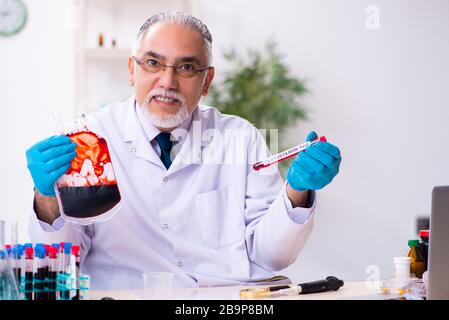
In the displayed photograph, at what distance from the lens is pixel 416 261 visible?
1422 mm

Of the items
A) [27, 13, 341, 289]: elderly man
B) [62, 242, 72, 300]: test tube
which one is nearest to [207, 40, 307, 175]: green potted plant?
[27, 13, 341, 289]: elderly man

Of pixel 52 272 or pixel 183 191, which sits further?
pixel 183 191

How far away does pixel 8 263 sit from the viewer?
1.02m

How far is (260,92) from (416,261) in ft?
6.84

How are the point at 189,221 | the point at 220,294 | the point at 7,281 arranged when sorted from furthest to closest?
the point at 189,221
the point at 220,294
the point at 7,281

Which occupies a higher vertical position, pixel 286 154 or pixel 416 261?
pixel 286 154

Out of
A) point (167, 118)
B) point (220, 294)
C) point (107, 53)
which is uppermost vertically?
point (107, 53)

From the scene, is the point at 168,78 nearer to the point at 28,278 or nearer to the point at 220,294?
the point at 220,294

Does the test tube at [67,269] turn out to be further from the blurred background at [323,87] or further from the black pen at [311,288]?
the blurred background at [323,87]

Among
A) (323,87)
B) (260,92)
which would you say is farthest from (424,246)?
(323,87)

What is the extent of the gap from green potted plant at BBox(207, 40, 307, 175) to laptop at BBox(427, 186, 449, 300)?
2.33 metres

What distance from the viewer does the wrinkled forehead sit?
1714 millimetres
